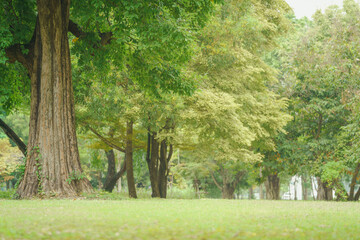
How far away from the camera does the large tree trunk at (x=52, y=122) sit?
11094mm

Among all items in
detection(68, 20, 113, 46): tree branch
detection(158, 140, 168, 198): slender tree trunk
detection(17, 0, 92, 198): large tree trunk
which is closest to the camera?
detection(17, 0, 92, 198): large tree trunk

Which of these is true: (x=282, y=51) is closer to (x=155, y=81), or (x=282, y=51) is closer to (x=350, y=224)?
(x=155, y=81)

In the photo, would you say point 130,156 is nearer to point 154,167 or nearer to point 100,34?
point 154,167

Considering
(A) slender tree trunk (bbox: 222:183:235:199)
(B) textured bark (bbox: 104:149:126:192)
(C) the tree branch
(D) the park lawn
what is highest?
(C) the tree branch

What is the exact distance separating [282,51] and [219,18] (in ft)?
42.7

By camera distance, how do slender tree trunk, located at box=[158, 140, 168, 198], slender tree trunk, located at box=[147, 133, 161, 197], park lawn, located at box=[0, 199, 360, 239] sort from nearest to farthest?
park lawn, located at box=[0, 199, 360, 239]
slender tree trunk, located at box=[147, 133, 161, 197]
slender tree trunk, located at box=[158, 140, 168, 198]

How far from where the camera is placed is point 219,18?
1816 cm

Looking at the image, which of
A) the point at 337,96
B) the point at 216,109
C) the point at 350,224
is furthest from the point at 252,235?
the point at 337,96

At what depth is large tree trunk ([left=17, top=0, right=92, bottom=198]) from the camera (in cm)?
1109

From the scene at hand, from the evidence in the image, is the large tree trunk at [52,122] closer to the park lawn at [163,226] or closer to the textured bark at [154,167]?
the park lawn at [163,226]

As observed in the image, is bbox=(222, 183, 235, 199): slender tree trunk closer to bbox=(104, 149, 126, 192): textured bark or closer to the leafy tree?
bbox=(104, 149, 126, 192): textured bark

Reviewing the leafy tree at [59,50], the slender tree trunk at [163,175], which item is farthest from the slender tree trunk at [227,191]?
the leafy tree at [59,50]

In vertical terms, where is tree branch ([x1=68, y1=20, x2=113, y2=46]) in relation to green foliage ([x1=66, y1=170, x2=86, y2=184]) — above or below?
above

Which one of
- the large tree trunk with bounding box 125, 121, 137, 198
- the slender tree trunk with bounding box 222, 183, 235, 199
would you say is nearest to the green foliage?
the large tree trunk with bounding box 125, 121, 137, 198
